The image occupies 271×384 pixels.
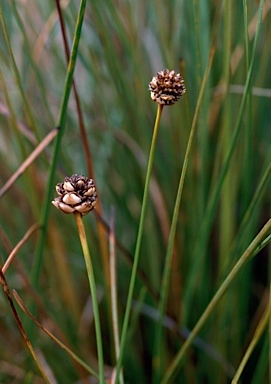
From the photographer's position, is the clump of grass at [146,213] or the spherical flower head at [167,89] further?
the clump of grass at [146,213]

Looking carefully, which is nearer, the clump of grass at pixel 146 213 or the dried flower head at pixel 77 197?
the dried flower head at pixel 77 197

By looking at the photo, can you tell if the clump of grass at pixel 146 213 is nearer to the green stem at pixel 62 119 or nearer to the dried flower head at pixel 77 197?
the green stem at pixel 62 119

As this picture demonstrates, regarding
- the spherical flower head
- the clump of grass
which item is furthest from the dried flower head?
the clump of grass

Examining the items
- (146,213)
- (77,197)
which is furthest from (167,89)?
(146,213)

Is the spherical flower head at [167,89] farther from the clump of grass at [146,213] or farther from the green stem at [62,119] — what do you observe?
the clump of grass at [146,213]

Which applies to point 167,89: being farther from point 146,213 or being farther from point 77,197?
point 146,213

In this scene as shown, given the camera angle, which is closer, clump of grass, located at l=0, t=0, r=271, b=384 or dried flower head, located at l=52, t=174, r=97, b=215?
dried flower head, located at l=52, t=174, r=97, b=215

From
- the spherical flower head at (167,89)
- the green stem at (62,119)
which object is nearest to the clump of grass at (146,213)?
the green stem at (62,119)

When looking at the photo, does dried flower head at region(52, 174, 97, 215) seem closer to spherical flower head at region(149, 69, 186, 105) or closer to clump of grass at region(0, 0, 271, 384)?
spherical flower head at region(149, 69, 186, 105)

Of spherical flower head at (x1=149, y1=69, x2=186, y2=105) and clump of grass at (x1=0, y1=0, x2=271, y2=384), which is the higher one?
spherical flower head at (x1=149, y1=69, x2=186, y2=105)

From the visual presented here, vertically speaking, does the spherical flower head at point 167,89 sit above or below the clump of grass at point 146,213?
above

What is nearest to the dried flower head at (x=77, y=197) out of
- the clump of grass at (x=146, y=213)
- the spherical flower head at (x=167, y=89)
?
the spherical flower head at (x=167, y=89)
